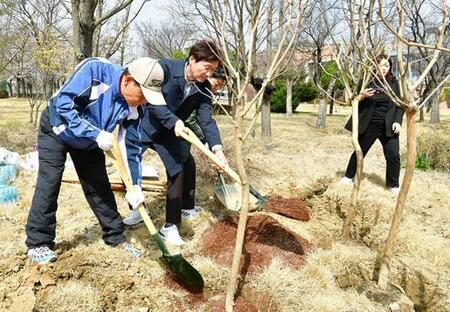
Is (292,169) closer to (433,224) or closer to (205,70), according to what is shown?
(433,224)

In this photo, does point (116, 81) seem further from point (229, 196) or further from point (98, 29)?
point (98, 29)

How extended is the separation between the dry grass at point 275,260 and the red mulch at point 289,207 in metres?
0.12

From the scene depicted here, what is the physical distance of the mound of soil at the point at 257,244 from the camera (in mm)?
3043

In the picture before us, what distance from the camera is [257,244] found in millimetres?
3268

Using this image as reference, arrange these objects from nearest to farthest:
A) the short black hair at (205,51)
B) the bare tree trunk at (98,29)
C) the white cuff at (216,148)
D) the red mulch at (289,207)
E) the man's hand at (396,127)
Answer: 1. the short black hair at (205,51)
2. the white cuff at (216,148)
3. the red mulch at (289,207)
4. the man's hand at (396,127)
5. the bare tree trunk at (98,29)

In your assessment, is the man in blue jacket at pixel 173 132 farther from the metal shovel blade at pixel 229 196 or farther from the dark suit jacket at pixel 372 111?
the dark suit jacket at pixel 372 111

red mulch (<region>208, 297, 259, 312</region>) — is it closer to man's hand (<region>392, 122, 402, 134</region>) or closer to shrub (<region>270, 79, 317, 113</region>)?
man's hand (<region>392, 122, 402, 134</region>)

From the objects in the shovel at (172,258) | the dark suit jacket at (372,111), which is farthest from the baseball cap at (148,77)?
the dark suit jacket at (372,111)

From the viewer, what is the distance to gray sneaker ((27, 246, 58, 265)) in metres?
2.66

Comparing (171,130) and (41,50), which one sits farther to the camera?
(41,50)

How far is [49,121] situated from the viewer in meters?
2.58

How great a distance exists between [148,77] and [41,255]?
1359 millimetres

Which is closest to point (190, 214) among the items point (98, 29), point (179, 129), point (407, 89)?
point (179, 129)

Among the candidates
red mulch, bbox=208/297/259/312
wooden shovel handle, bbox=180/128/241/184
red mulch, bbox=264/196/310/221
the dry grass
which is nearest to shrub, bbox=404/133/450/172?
the dry grass
